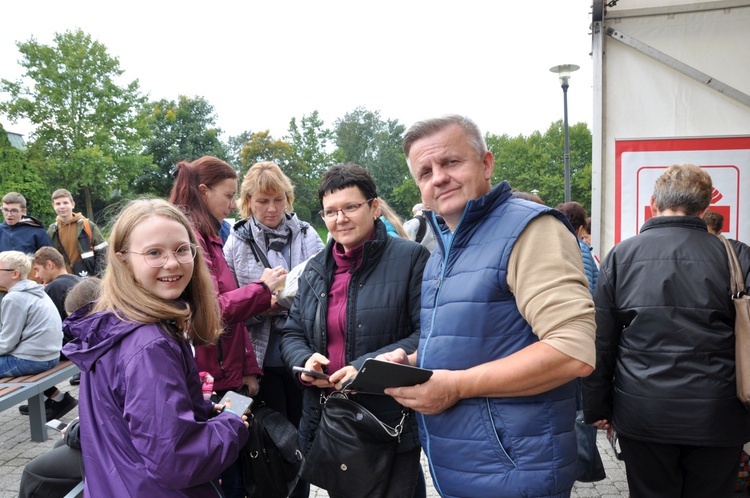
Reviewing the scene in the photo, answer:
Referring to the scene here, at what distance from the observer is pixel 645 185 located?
14.0ft

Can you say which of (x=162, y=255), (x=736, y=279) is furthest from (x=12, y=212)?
(x=736, y=279)

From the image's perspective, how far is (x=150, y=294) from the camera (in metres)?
1.96

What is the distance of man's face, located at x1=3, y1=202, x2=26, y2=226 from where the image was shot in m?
8.03

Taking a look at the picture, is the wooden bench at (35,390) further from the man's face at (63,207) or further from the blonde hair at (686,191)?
the blonde hair at (686,191)

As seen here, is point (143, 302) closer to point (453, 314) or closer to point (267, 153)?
point (453, 314)

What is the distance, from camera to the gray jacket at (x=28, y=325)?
16.8ft

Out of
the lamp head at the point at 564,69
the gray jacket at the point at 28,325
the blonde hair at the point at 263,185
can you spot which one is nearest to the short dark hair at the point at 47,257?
the gray jacket at the point at 28,325

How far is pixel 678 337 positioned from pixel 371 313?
1.45m

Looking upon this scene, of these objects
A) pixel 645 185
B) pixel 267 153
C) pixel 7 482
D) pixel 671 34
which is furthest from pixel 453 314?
pixel 267 153

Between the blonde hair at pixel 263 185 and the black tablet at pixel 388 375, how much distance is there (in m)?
1.91

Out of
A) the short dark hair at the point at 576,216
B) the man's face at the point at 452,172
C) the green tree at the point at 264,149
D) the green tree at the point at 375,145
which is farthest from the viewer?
the green tree at the point at 375,145

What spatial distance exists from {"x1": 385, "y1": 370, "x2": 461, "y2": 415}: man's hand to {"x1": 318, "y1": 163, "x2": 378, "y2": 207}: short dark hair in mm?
1222

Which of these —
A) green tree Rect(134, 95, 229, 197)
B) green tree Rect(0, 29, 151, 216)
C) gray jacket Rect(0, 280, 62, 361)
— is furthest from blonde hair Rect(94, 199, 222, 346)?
green tree Rect(134, 95, 229, 197)

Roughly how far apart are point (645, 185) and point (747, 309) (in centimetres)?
195
